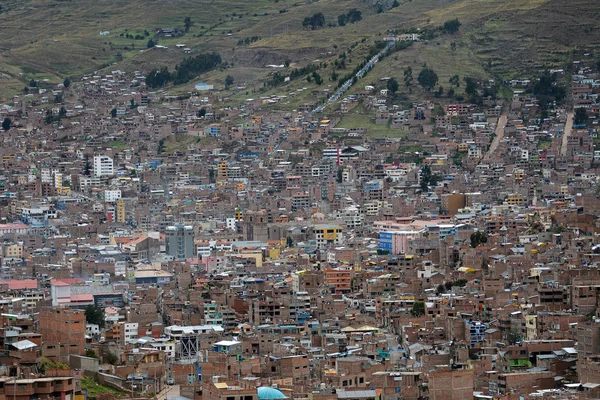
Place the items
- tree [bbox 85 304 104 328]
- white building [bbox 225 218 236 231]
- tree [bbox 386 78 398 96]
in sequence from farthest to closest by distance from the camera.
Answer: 1. tree [bbox 386 78 398 96]
2. white building [bbox 225 218 236 231]
3. tree [bbox 85 304 104 328]

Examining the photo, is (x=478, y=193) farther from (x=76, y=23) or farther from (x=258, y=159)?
Result: (x=76, y=23)

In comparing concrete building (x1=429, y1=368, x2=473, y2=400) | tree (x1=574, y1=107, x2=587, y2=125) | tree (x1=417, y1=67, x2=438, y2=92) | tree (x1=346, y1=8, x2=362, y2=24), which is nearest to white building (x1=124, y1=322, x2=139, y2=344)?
concrete building (x1=429, y1=368, x2=473, y2=400)

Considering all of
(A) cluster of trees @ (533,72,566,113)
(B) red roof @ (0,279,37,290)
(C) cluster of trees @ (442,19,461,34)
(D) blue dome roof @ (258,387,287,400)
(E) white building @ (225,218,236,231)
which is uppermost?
(C) cluster of trees @ (442,19,461,34)

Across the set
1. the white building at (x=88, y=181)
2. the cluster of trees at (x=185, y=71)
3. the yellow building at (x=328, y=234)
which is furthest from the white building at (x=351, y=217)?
the cluster of trees at (x=185, y=71)

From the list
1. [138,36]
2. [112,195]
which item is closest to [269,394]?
[112,195]

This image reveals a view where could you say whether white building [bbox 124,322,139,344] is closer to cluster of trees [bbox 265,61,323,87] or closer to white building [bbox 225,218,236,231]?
white building [bbox 225,218,236,231]

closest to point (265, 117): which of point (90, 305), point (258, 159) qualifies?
point (258, 159)
